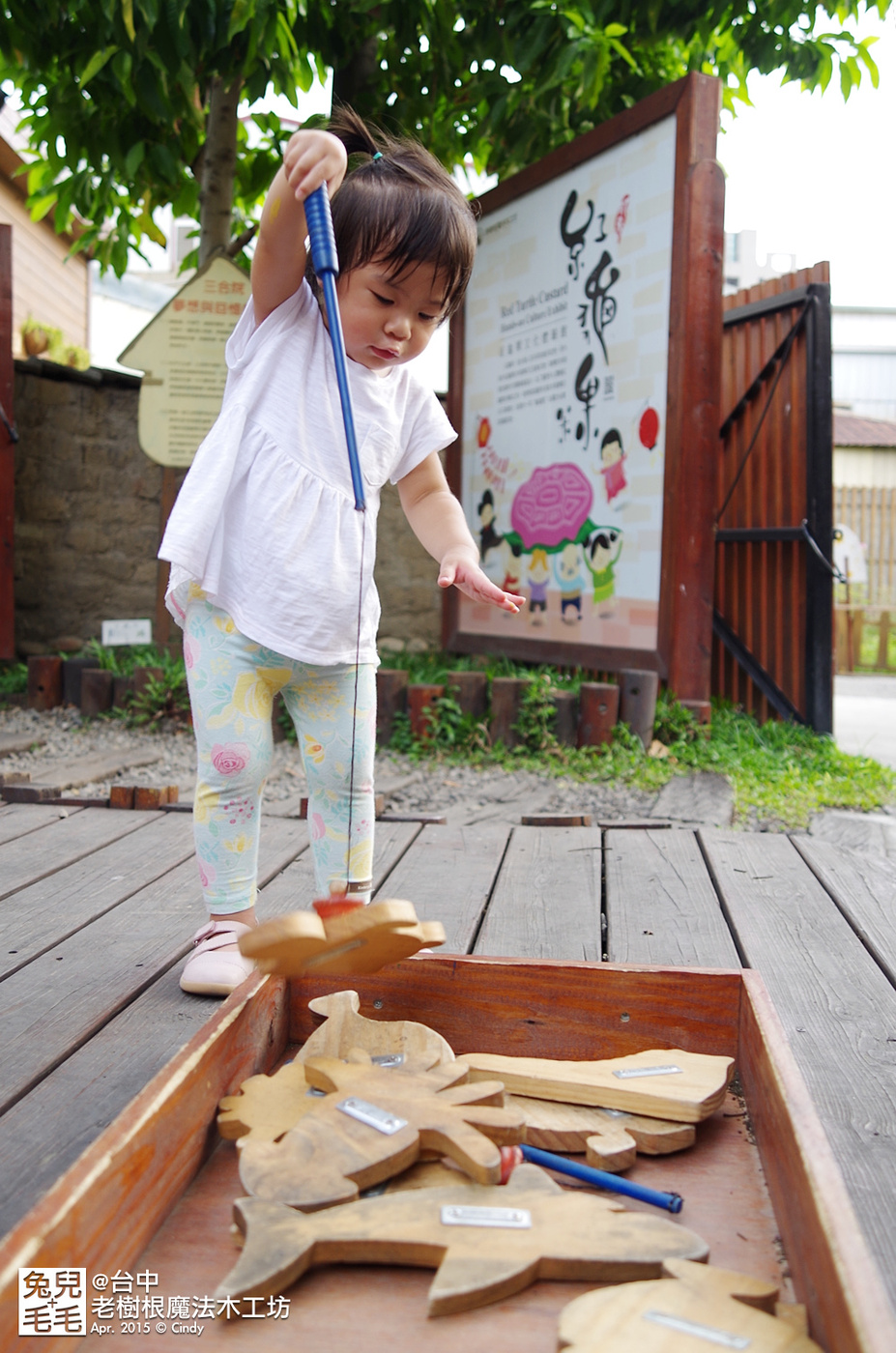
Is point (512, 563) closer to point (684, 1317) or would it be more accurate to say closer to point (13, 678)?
point (13, 678)

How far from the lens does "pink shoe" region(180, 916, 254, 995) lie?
5.04 ft

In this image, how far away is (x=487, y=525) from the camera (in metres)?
4.79

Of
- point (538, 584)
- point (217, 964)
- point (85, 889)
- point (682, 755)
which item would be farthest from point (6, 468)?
point (217, 964)

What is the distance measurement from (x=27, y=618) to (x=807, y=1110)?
463 cm

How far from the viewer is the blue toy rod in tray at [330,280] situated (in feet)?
3.95

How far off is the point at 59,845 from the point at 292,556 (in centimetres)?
120

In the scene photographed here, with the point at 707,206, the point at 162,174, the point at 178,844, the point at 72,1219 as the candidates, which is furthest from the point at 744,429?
the point at 72,1219

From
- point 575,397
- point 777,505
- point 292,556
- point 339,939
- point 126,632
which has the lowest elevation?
point 339,939

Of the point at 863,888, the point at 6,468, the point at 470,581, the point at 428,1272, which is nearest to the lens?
the point at 428,1272

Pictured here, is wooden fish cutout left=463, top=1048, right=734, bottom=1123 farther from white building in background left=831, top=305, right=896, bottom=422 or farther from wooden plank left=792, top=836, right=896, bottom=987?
white building in background left=831, top=305, right=896, bottom=422

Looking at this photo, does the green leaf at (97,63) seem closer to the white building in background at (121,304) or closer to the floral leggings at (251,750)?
the floral leggings at (251,750)

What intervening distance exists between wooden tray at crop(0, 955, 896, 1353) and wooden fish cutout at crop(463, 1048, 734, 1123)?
46 mm

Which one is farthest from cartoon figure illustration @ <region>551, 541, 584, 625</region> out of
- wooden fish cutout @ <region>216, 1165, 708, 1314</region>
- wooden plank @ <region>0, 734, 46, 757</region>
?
wooden fish cutout @ <region>216, 1165, 708, 1314</region>

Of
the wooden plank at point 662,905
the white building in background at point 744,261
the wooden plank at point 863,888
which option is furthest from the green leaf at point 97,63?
the white building in background at point 744,261
